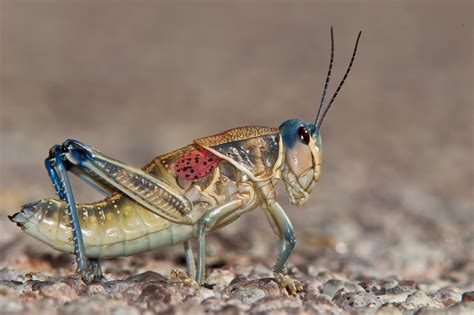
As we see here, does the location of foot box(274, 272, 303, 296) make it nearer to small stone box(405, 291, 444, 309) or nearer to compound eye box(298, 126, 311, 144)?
small stone box(405, 291, 444, 309)

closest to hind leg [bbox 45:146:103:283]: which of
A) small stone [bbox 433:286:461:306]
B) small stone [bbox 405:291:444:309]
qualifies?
small stone [bbox 405:291:444:309]

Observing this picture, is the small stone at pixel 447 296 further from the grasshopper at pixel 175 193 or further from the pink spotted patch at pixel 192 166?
the pink spotted patch at pixel 192 166

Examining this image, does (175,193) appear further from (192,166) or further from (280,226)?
(280,226)

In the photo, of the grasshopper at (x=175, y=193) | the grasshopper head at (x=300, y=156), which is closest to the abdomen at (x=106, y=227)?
the grasshopper at (x=175, y=193)

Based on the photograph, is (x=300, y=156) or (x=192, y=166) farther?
(x=300, y=156)

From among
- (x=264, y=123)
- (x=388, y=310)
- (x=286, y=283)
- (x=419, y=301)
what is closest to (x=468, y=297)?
(x=419, y=301)

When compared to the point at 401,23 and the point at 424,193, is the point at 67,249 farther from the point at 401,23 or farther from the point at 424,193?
the point at 401,23
